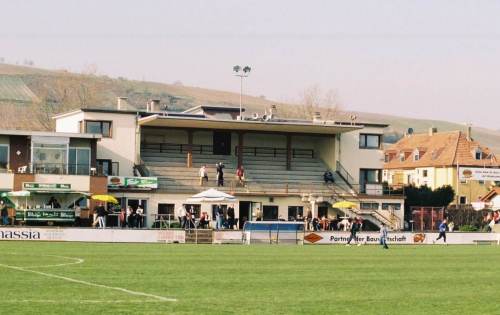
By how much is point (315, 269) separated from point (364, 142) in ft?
204

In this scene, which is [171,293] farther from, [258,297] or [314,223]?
[314,223]

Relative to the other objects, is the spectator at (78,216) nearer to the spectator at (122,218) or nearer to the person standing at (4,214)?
the spectator at (122,218)

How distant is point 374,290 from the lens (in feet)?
80.6

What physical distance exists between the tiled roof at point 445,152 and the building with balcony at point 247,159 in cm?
3268

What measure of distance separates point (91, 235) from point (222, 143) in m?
33.6

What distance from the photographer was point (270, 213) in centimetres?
8562

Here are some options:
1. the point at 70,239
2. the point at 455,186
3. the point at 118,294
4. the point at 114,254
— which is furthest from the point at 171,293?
the point at 455,186

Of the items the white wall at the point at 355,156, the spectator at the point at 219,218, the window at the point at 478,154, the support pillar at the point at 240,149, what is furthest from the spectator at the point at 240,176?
the window at the point at 478,154

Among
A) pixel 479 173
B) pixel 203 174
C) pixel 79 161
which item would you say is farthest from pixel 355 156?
pixel 479 173

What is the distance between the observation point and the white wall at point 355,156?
91.7 m

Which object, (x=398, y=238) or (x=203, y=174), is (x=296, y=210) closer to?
(x=203, y=174)

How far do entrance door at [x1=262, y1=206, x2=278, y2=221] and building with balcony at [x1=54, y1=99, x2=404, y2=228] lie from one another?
8cm

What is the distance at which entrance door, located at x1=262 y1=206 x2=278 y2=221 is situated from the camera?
281 feet

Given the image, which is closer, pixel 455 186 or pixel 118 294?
pixel 118 294
